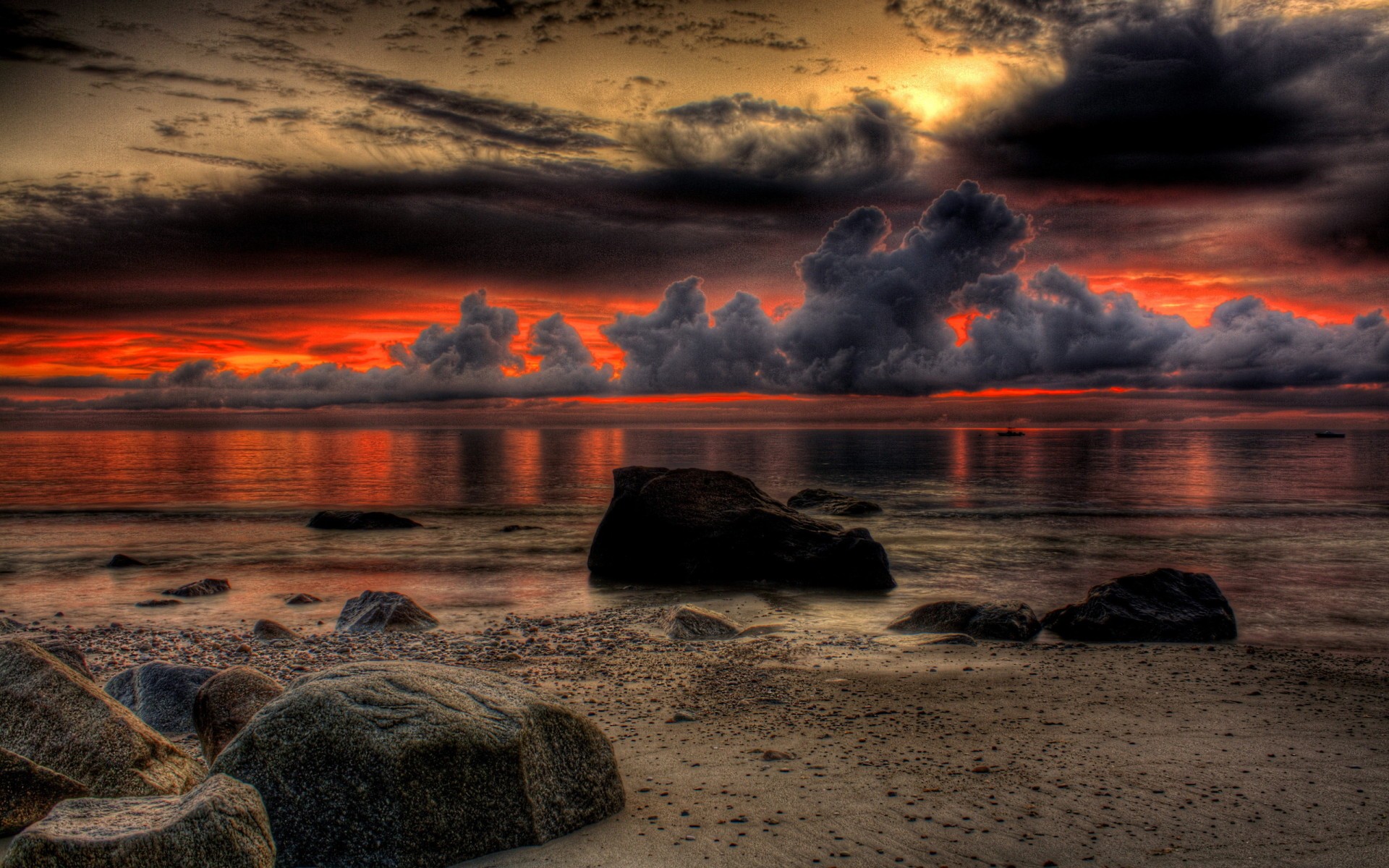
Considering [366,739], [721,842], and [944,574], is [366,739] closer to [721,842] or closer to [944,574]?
[721,842]

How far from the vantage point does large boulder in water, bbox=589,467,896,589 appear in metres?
17.7

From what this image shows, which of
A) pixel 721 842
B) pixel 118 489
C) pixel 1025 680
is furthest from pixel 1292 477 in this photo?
pixel 118 489

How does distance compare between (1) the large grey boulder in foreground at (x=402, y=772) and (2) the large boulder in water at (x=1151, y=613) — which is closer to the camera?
(1) the large grey boulder in foreground at (x=402, y=772)

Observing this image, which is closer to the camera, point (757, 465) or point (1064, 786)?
point (1064, 786)

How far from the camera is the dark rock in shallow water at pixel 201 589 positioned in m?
17.1

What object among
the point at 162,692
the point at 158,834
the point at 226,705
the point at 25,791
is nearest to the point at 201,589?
the point at 162,692

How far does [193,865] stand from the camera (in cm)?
402

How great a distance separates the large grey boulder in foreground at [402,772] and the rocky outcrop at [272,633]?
7.96 meters

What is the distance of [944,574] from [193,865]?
19.2 m

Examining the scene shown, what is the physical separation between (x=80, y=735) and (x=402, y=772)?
9.39 feet

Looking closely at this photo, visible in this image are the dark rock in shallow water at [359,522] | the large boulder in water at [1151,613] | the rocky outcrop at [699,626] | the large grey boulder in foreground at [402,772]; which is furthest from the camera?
the dark rock in shallow water at [359,522]

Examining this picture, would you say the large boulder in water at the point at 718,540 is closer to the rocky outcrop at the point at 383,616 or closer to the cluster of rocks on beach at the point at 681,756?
the rocky outcrop at the point at 383,616

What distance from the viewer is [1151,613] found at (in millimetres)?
12352

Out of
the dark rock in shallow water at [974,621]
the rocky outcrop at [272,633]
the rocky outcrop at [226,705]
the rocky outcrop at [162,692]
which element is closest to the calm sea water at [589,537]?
the rocky outcrop at [272,633]
